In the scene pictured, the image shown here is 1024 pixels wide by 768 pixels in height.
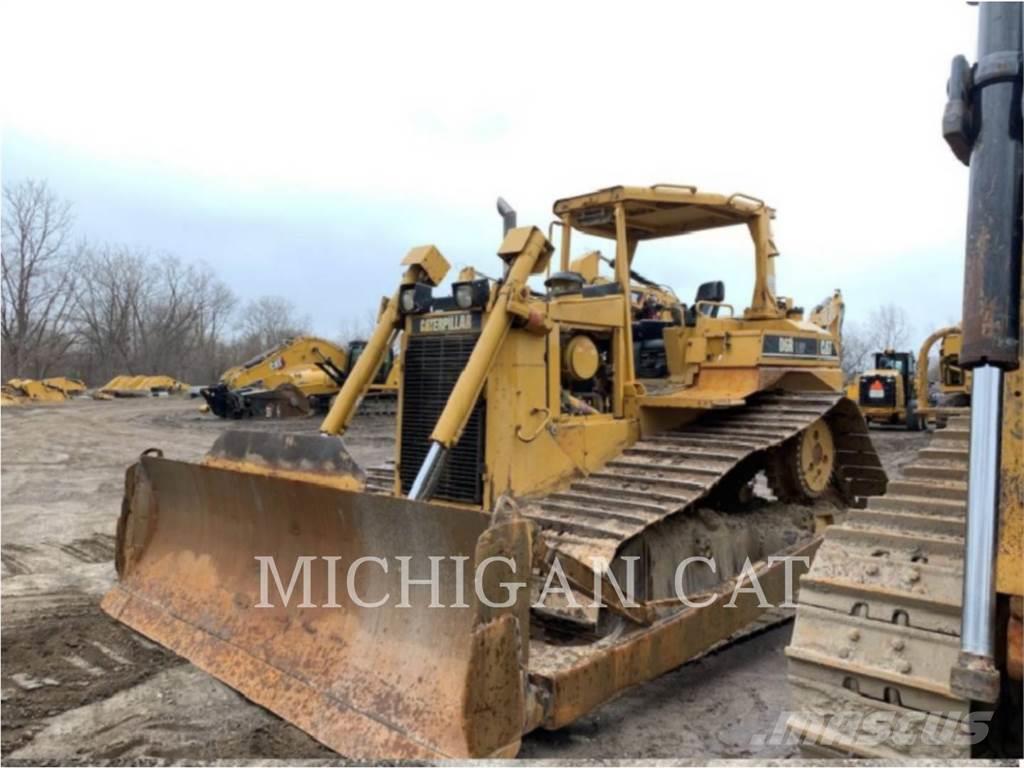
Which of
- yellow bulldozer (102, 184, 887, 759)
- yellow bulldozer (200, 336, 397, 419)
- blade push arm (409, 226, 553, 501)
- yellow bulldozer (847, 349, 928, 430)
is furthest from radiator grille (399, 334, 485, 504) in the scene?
yellow bulldozer (847, 349, 928, 430)

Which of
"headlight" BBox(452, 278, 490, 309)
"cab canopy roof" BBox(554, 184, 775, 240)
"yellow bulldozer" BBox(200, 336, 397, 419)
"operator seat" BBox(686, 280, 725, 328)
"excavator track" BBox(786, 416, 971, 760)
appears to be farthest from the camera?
"yellow bulldozer" BBox(200, 336, 397, 419)

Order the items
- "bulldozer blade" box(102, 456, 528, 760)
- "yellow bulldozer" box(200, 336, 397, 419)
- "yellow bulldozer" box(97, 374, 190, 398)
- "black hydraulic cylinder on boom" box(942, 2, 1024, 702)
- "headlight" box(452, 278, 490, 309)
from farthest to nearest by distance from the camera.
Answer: "yellow bulldozer" box(97, 374, 190, 398) → "yellow bulldozer" box(200, 336, 397, 419) → "headlight" box(452, 278, 490, 309) → "bulldozer blade" box(102, 456, 528, 760) → "black hydraulic cylinder on boom" box(942, 2, 1024, 702)

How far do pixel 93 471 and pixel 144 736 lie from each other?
395 inches

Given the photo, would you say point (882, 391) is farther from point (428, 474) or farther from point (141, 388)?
point (141, 388)

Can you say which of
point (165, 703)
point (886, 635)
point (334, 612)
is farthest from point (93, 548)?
point (886, 635)

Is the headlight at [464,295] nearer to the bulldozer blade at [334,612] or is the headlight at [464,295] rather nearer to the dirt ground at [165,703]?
the bulldozer blade at [334,612]

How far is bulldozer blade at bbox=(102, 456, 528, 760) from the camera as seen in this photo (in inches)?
117

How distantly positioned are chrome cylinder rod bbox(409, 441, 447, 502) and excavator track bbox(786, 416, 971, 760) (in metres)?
1.91

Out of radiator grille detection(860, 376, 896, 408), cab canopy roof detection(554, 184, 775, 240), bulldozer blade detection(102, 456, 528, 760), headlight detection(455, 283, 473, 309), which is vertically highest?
cab canopy roof detection(554, 184, 775, 240)

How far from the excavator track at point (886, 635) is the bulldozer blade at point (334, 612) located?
1056 millimetres

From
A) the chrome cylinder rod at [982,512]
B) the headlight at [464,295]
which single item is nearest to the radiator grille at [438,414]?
the headlight at [464,295]

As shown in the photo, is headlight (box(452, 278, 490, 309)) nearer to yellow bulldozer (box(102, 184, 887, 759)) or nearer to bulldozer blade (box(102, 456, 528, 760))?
yellow bulldozer (box(102, 184, 887, 759))

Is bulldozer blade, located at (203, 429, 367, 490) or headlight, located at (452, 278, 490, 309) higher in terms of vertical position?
headlight, located at (452, 278, 490, 309)

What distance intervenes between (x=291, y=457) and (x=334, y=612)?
3.07 feet
